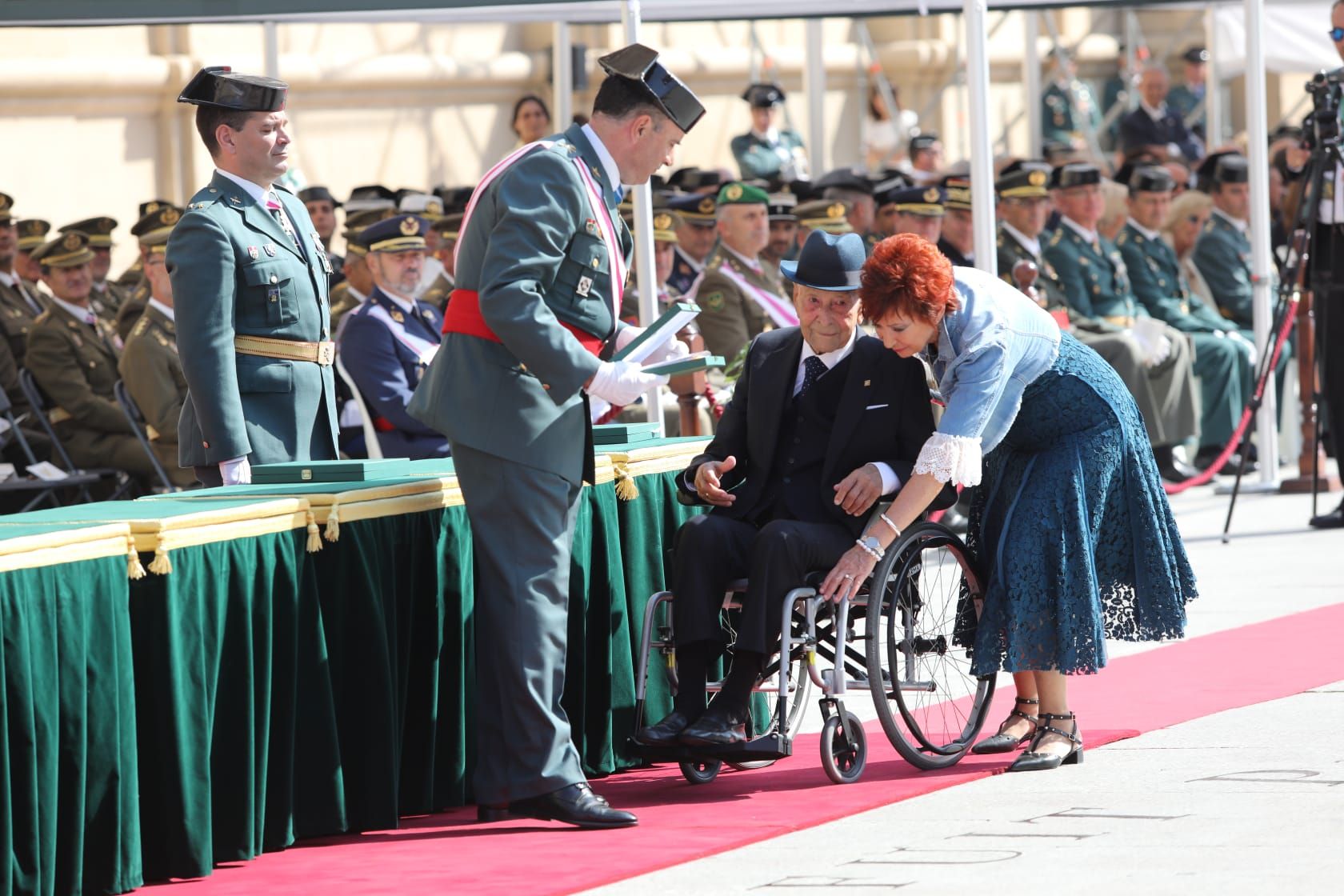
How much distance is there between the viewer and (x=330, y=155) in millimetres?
17328

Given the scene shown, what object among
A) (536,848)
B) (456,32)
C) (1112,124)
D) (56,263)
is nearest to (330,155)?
(456,32)

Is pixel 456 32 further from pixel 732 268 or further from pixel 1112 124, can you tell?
pixel 1112 124

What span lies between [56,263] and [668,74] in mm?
6118

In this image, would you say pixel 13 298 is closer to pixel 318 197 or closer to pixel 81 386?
pixel 81 386

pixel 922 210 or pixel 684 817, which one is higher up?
pixel 922 210

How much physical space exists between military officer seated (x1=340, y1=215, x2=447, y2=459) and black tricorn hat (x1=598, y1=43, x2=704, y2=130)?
372 cm

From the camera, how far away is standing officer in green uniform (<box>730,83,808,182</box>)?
1667 centimetres

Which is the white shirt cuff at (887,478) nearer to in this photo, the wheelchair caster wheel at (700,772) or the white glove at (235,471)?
the wheelchair caster wheel at (700,772)

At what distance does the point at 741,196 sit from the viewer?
11469 mm

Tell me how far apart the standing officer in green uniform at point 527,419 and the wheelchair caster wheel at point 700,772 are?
60 cm

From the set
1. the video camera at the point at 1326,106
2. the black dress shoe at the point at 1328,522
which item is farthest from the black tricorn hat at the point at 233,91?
the black dress shoe at the point at 1328,522

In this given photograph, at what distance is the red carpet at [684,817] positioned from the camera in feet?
16.5

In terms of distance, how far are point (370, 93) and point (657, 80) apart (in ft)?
40.6

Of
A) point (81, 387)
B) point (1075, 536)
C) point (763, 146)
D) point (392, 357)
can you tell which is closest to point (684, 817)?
point (1075, 536)
